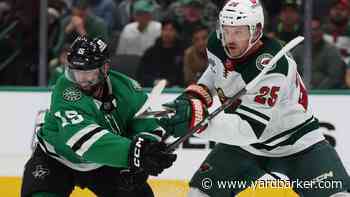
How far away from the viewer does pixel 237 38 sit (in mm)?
4070

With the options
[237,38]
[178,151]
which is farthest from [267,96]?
[178,151]

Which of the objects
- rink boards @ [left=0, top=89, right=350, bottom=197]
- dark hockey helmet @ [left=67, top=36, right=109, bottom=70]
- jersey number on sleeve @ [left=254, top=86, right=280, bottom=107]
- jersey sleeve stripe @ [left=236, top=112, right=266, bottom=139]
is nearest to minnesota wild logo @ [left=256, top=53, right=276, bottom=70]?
jersey number on sleeve @ [left=254, top=86, right=280, bottom=107]

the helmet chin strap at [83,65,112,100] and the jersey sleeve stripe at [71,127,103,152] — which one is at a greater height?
the helmet chin strap at [83,65,112,100]

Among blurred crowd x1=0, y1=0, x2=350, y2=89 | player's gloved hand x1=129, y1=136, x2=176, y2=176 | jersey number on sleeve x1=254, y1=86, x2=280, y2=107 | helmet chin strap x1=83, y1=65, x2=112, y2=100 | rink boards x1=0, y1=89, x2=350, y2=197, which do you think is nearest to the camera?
player's gloved hand x1=129, y1=136, x2=176, y2=176

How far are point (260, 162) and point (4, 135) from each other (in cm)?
239

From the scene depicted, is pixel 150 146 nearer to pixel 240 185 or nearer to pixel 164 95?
pixel 240 185

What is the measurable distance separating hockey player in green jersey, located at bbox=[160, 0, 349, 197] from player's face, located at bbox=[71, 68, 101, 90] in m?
0.35

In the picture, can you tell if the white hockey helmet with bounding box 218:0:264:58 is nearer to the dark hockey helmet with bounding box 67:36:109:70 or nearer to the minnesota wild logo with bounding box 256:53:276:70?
the minnesota wild logo with bounding box 256:53:276:70

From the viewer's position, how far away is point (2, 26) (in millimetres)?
6758

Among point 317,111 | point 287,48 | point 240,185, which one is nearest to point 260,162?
point 240,185

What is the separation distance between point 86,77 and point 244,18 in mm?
706

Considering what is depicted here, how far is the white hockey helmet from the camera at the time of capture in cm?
407

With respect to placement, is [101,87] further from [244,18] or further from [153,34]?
[153,34]

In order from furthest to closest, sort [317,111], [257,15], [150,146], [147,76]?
1. [147,76]
2. [317,111]
3. [257,15]
4. [150,146]
